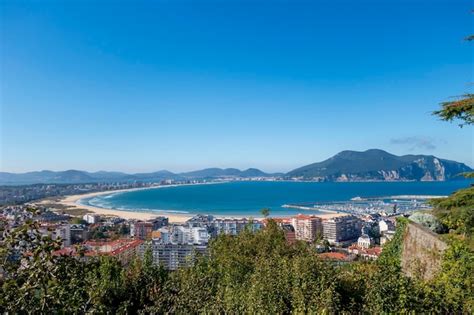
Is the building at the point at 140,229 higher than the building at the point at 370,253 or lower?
lower

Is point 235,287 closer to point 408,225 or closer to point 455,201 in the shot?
point 455,201

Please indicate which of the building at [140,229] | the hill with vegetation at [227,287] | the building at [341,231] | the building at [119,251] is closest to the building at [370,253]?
the hill with vegetation at [227,287]

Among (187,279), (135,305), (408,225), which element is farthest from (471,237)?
(135,305)

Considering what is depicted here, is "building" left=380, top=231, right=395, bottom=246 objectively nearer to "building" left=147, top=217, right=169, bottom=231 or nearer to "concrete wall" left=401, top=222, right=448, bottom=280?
"concrete wall" left=401, top=222, right=448, bottom=280

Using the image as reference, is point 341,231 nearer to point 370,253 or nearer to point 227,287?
point 370,253

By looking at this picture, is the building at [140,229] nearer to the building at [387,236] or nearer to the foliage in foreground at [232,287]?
the building at [387,236]

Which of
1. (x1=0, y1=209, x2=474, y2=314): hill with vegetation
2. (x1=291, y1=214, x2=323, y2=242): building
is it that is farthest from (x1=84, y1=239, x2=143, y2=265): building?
(x1=291, y1=214, x2=323, y2=242): building

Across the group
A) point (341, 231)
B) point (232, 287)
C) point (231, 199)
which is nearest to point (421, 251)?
point (232, 287)
